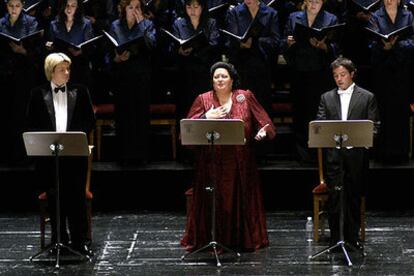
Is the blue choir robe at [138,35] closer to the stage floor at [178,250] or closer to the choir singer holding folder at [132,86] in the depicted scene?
the choir singer holding folder at [132,86]

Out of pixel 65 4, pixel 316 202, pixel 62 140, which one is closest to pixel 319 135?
pixel 316 202

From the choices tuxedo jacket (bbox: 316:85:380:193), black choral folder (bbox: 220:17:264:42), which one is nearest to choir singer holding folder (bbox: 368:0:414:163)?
black choral folder (bbox: 220:17:264:42)

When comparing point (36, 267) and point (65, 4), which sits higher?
point (65, 4)

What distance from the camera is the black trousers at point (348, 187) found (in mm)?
8852

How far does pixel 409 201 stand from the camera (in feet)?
34.9

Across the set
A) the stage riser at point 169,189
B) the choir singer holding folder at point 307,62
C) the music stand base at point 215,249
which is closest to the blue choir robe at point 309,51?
the choir singer holding folder at point 307,62

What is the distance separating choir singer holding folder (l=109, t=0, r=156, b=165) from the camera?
10.7 m

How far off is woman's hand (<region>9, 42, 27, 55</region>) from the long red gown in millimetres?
2267

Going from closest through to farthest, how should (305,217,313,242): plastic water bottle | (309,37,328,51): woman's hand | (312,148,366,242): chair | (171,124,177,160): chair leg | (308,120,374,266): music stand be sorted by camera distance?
(308,120,374,266): music stand
(312,148,366,242): chair
(305,217,313,242): plastic water bottle
(309,37,328,51): woman's hand
(171,124,177,160): chair leg

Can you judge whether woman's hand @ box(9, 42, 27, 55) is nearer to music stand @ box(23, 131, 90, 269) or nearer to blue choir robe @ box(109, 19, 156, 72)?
blue choir robe @ box(109, 19, 156, 72)

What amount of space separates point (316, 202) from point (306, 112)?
1.77 meters

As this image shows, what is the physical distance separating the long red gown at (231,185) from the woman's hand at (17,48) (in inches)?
89.3

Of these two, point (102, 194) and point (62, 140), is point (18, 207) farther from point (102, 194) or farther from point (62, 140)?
point (62, 140)

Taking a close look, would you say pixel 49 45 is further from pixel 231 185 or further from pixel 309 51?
pixel 231 185
